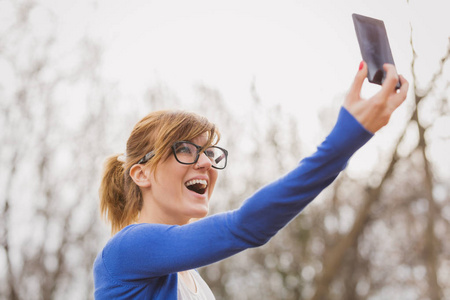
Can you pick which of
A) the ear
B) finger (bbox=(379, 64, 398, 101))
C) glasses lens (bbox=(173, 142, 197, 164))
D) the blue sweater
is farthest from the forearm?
the ear

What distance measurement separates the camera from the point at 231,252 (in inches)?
52.4

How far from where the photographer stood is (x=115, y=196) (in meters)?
2.16

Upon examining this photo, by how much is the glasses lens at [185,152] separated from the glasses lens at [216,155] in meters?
0.10

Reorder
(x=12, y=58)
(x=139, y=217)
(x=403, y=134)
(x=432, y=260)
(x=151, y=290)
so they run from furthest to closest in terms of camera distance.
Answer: (x=12, y=58)
(x=432, y=260)
(x=403, y=134)
(x=139, y=217)
(x=151, y=290)

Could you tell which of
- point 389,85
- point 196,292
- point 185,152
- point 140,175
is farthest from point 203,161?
point 389,85

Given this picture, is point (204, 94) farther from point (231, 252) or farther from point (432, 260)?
point (231, 252)

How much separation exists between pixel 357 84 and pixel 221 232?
0.53m

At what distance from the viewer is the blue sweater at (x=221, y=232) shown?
121 cm

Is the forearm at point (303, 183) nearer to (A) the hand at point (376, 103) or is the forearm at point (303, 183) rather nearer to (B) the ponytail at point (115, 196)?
(A) the hand at point (376, 103)

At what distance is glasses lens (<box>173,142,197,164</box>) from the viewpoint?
5.98ft

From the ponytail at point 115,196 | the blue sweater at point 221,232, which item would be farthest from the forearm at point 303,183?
the ponytail at point 115,196

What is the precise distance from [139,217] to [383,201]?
Answer: 10143 millimetres

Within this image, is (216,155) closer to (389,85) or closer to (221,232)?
(221,232)

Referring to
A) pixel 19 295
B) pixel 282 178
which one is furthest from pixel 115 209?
pixel 19 295
